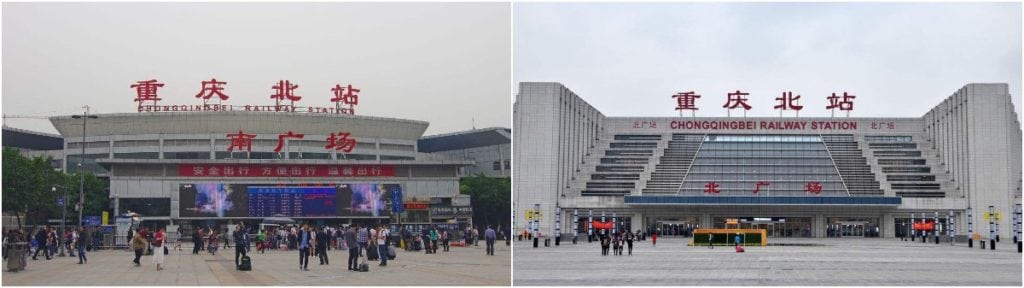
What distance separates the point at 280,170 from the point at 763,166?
41.6 metres

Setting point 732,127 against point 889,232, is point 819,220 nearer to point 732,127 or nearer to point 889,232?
point 889,232

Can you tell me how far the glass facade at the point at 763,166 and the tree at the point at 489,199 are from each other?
50.3 feet

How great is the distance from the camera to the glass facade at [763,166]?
98500 millimetres

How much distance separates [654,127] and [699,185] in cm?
903

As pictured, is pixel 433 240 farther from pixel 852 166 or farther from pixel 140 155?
pixel 140 155

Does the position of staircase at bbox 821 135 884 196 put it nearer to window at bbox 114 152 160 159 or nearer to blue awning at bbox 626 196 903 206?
blue awning at bbox 626 196 903 206

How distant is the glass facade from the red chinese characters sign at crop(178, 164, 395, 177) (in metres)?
26.8

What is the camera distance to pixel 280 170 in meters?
88.9

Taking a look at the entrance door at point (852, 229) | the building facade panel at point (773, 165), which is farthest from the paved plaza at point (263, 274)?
the entrance door at point (852, 229)

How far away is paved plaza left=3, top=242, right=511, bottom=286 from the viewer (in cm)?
2347

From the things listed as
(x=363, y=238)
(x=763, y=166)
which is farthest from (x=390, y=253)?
(x=763, y=166)

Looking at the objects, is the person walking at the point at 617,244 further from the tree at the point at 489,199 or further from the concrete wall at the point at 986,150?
the concrete wall at the point at 986,150

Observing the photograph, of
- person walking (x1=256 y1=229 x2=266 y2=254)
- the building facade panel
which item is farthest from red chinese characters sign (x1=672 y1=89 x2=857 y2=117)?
person walking (x1=256 y1=229 x2=266 y2=254)

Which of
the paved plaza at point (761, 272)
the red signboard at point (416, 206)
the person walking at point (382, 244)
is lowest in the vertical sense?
the paved plaza at point (761, 272)
